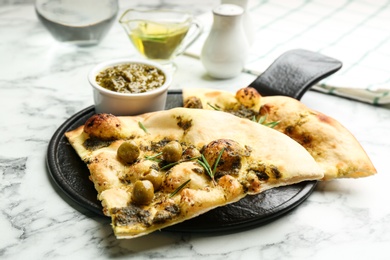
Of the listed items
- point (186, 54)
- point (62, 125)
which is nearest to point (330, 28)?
point (186, 54)

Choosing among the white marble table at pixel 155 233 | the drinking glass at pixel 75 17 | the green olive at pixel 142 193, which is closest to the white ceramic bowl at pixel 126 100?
the white marble table at pixel 155 233

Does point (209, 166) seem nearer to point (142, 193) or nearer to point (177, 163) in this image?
point (177, 163)

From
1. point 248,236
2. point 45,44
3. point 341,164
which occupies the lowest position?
point 45,44

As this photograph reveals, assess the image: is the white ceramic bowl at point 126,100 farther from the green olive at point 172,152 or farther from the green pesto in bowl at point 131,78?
the green olive at point 172,152

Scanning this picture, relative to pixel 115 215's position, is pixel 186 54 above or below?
below

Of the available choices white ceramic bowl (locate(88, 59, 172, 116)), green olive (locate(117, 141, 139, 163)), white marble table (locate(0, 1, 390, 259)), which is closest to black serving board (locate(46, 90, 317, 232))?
white marble table (locate(0, 1, 390, 259))

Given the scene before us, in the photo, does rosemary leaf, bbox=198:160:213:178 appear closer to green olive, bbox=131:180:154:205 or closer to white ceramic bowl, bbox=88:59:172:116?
green olive, bbox=131:180:154:205

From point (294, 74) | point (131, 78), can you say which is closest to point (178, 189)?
point (131, 78)

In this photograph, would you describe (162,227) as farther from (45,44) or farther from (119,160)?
(45,44)
